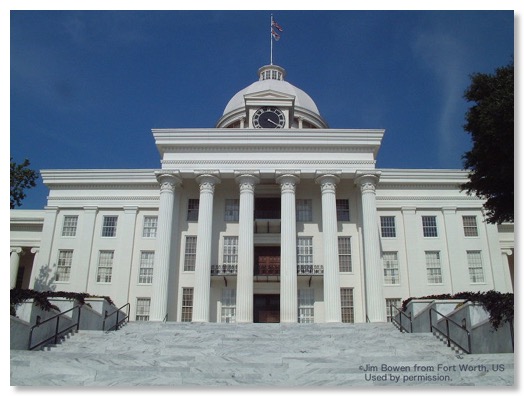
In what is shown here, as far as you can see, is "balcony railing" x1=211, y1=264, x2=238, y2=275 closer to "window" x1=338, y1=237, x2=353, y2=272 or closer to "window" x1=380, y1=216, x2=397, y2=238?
"window" x1=338, y1=237, x2=353, y2=272

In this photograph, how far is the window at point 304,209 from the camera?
29062 millimetres

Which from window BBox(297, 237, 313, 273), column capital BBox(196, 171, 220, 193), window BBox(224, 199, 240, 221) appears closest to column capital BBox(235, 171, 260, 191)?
column capital BBox(196, 171, 220, 193)

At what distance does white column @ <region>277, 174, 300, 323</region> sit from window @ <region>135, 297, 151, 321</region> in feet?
25.2

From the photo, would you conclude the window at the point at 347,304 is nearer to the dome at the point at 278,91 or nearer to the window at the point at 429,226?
the window at the point at 429,226

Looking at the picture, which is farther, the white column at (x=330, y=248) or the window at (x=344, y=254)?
the window at (x=344, y=254)

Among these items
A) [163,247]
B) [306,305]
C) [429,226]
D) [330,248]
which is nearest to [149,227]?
[163,247]

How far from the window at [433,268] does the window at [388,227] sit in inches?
85.0

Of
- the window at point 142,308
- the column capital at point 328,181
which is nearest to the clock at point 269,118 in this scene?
the column capital at point 328,181

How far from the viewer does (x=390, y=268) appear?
29.2 m

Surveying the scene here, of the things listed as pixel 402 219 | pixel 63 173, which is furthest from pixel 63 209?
pixel 402 219

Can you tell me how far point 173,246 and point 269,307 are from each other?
5.90m

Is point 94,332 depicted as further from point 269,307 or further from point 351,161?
point 351,161

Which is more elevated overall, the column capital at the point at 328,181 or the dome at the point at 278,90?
the dome at the point at 278,90

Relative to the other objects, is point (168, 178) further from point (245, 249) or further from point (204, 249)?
point (245, 249)
